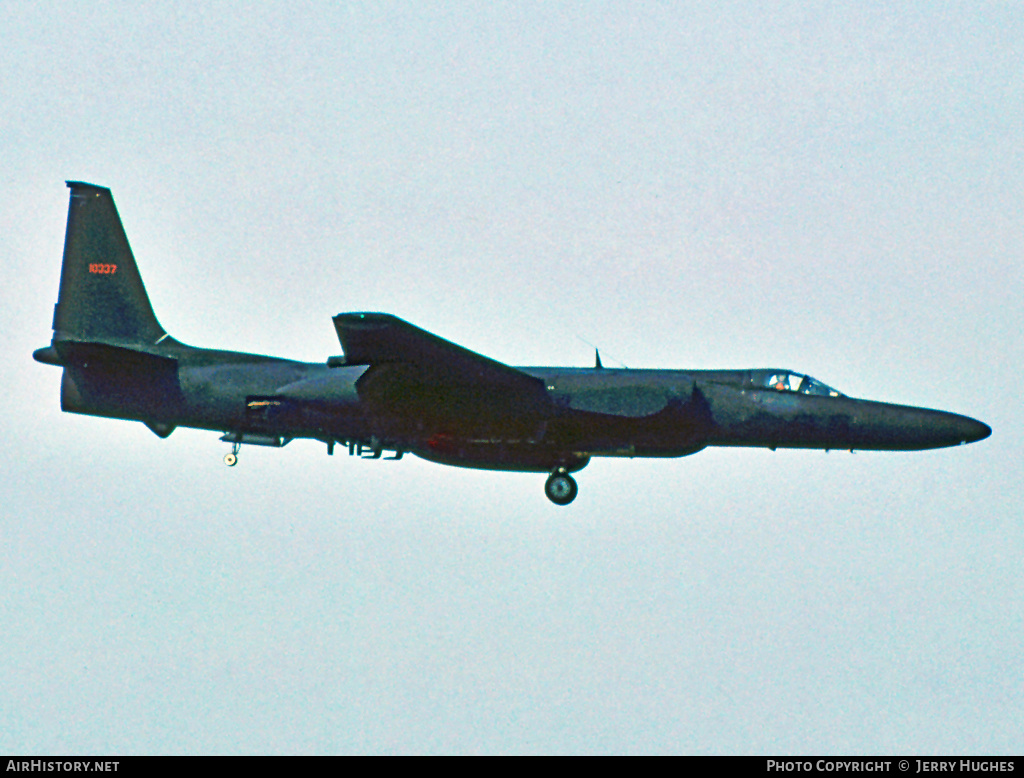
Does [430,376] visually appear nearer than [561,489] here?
Yes

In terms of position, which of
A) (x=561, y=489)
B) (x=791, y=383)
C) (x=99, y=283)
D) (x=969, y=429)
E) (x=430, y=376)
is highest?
(x=99, y=283)

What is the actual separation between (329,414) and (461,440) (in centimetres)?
272

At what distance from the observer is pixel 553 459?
1020 inches

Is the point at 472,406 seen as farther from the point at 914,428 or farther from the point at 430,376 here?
the point at 914,428

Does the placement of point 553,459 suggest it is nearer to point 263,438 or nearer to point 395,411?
point 395,411

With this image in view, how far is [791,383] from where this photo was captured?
25.5 meters

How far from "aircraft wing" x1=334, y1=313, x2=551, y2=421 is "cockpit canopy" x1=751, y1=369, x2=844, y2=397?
4471mm

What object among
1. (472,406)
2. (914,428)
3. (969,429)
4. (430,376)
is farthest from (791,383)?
(430,376)

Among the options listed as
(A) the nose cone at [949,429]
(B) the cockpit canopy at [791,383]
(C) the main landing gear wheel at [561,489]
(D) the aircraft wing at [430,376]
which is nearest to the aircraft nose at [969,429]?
(A) the nose cone at [949,429]

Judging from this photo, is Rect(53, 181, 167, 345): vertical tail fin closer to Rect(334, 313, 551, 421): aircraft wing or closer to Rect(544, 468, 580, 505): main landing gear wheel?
Rect(334, 313, 551, 421): aircraft wing

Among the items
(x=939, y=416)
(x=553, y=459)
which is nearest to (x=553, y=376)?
(x=553, y=459)

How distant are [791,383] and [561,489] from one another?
204 inches

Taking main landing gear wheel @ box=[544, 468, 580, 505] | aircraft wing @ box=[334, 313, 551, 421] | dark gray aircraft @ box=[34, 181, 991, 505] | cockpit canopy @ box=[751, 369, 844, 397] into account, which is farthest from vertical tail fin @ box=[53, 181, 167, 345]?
cockpit canopy @ box=[751, 369, 844, 397]
